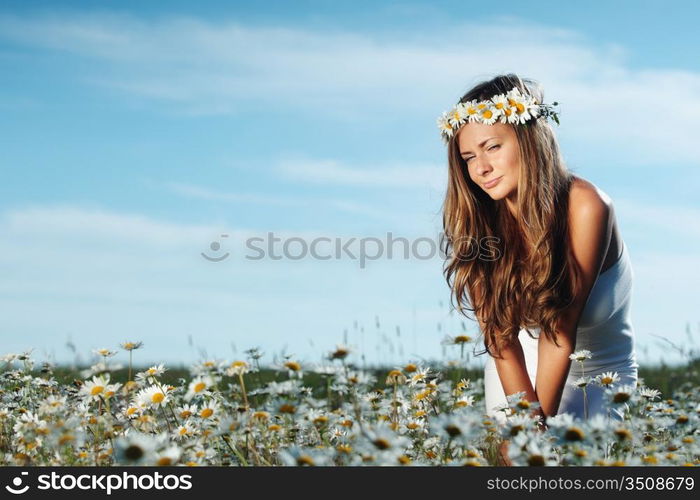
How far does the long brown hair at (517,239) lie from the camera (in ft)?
16.5

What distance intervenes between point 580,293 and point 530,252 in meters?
0.44

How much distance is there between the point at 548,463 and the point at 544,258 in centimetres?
219

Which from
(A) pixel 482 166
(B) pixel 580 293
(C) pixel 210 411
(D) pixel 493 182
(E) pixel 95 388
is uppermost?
(A) pixel 482 166

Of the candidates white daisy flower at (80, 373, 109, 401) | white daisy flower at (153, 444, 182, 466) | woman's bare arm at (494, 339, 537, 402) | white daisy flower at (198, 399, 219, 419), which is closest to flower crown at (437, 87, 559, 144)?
woman's bare arm at (494, 339, 537, 402)

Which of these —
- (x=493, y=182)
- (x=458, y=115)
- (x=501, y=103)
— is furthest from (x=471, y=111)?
(x=493, y=182)

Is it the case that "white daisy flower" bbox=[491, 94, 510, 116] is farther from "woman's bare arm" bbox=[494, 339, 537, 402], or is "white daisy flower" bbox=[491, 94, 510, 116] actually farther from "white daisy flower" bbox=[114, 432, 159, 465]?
"white daisy flower" bbox=[114, 432, 159, 465]

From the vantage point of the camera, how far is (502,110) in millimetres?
5254

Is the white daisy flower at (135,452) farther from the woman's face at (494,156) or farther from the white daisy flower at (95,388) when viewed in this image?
the woman's face at (494,156)

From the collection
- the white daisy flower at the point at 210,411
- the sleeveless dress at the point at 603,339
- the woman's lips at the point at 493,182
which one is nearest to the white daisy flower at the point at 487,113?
the woman's lips at the point at 493,182

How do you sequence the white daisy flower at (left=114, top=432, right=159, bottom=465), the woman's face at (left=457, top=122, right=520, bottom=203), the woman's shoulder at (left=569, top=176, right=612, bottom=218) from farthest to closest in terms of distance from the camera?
the woman's face at (left=457, top=122, right=520, bottom=203)
the woman's shoulder at (left=569, top=176, right=612, bottom=218)
the white daisy flower at (left=114, top=432, right=159, bottom=465)

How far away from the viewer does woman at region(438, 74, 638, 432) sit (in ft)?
16.3

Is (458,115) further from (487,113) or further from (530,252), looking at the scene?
(530,252)
